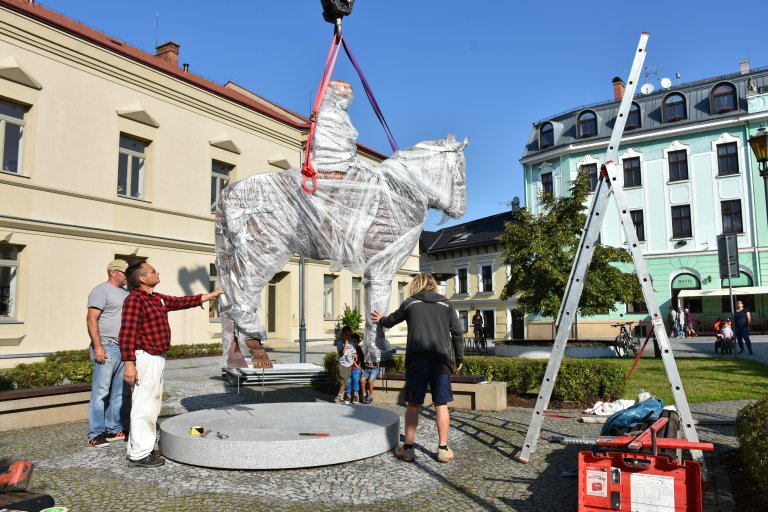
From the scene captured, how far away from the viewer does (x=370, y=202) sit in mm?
6203

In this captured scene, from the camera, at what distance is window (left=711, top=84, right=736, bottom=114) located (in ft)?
104

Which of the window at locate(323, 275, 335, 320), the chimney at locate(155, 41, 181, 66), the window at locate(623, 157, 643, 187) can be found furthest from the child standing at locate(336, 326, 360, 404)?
the window at locate(623, 157, 643, 187)

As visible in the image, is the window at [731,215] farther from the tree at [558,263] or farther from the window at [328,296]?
the window at [328,296]

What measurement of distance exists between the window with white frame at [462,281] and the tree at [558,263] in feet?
73.3

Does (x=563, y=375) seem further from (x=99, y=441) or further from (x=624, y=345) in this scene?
(x=624, y=345)

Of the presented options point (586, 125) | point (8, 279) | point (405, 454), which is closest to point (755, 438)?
point (405, 454)

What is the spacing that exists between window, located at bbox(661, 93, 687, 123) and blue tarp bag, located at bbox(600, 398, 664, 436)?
33053mm

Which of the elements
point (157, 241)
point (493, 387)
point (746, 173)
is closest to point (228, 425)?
point (493, 387)

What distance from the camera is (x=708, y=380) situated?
11.1 metres

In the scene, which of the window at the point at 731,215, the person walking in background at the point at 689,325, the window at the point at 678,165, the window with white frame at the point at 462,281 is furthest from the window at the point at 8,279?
the window at the point at 731,215

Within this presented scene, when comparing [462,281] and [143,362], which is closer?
[143,362]

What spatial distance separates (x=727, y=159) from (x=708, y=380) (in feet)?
83.1

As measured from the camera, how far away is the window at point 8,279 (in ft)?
47.0

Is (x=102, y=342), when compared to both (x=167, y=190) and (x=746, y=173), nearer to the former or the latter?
(x=167, y=190)
